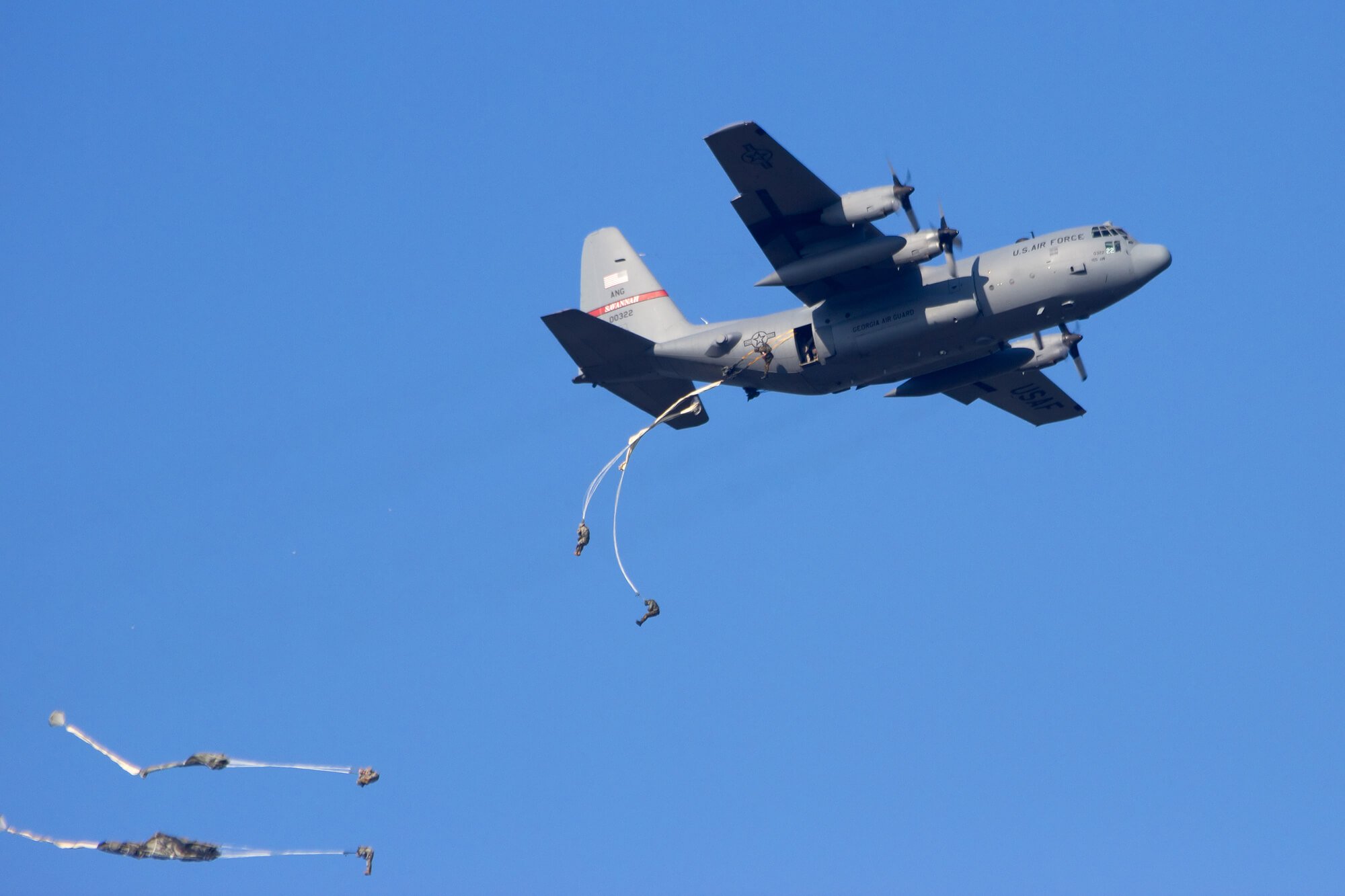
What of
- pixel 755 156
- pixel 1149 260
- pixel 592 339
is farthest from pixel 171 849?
pixel 1149 260

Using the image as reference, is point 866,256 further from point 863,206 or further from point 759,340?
point 759,340

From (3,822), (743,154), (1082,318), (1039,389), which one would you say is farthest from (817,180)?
(3,822)

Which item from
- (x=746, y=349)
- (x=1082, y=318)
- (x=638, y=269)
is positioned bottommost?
(x=1082, y=318)

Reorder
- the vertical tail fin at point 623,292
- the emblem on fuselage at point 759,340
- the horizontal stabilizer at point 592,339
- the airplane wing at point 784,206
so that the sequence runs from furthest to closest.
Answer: the vertical tail fin at point 623,292, the emblem on fuselage at point 759,340, the horizontal stabilizer at point 592,339, the airplane wing at point 784,206

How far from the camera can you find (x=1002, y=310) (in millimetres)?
24828

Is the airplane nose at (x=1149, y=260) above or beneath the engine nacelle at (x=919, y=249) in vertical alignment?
beneath

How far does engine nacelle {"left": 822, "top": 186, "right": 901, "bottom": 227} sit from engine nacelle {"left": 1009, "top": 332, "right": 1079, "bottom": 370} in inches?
226

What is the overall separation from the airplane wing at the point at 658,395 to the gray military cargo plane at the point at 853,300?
3cm

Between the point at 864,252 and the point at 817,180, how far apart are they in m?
1.64

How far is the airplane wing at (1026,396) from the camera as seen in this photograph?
96.5ft

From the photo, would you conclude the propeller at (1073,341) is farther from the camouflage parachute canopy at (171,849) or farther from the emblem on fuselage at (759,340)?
the camouflage parachute canopy at (171,849)

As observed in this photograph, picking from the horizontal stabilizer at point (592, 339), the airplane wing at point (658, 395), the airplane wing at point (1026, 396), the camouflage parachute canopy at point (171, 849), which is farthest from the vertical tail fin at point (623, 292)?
the camouflage parachute canopy at point (171, 849)

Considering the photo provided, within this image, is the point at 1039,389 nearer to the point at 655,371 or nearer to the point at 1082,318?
the point at 1082,318

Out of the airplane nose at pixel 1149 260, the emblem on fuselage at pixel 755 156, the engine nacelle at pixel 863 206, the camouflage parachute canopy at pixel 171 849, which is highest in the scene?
the emblem on fuselage at pixel 755 156
